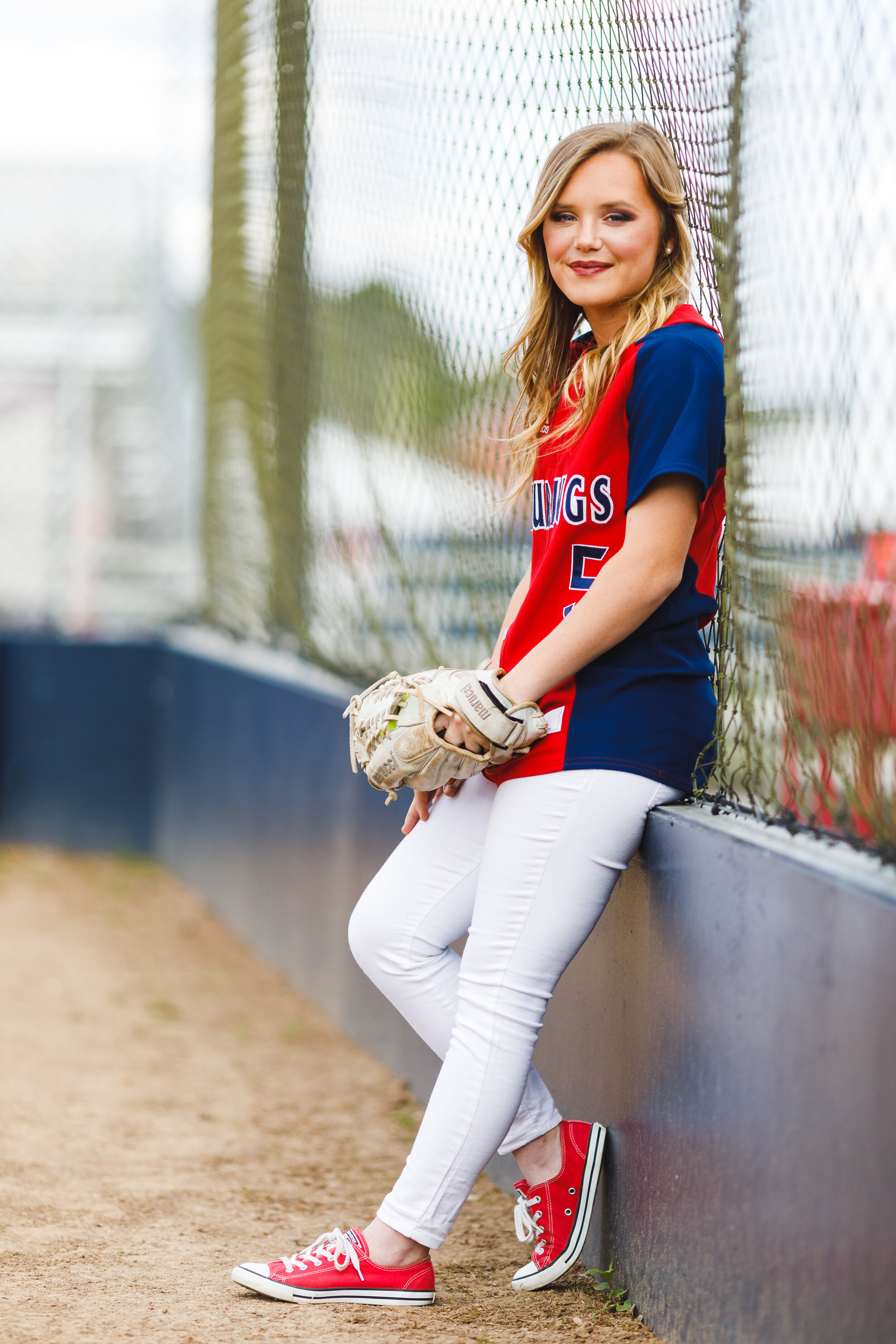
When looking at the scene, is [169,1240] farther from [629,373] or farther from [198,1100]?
[629,373]

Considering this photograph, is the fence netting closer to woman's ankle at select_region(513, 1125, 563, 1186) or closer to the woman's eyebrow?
the woman's eyebrow

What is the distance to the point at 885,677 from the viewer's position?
1.97 m

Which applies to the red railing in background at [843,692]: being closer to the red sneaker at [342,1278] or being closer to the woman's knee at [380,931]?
the woman's knee at [380,931]

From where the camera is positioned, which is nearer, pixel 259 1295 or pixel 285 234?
pixel 259 1295

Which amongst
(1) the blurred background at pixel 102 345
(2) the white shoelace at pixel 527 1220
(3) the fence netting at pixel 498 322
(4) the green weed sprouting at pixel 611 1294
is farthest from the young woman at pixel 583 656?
(1) the blurred background at pixel 102 345

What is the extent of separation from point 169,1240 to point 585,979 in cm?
94

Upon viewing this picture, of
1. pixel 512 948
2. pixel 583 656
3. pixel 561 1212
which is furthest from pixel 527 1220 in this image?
pixel 583 656

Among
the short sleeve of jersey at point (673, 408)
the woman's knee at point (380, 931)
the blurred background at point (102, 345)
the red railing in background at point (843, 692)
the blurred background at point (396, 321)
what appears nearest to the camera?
the red railing in background at point (843, 692)

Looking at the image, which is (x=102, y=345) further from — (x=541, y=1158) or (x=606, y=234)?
(x=541, y=1158)

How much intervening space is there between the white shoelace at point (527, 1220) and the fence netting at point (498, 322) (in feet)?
2.65

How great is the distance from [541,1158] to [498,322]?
1921 millimetres

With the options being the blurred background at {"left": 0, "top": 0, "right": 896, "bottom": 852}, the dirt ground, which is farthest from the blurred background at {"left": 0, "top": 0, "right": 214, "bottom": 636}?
the dirt ground

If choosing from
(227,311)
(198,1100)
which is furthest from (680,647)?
(227,311)

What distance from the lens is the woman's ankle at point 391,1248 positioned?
2.48 metres
